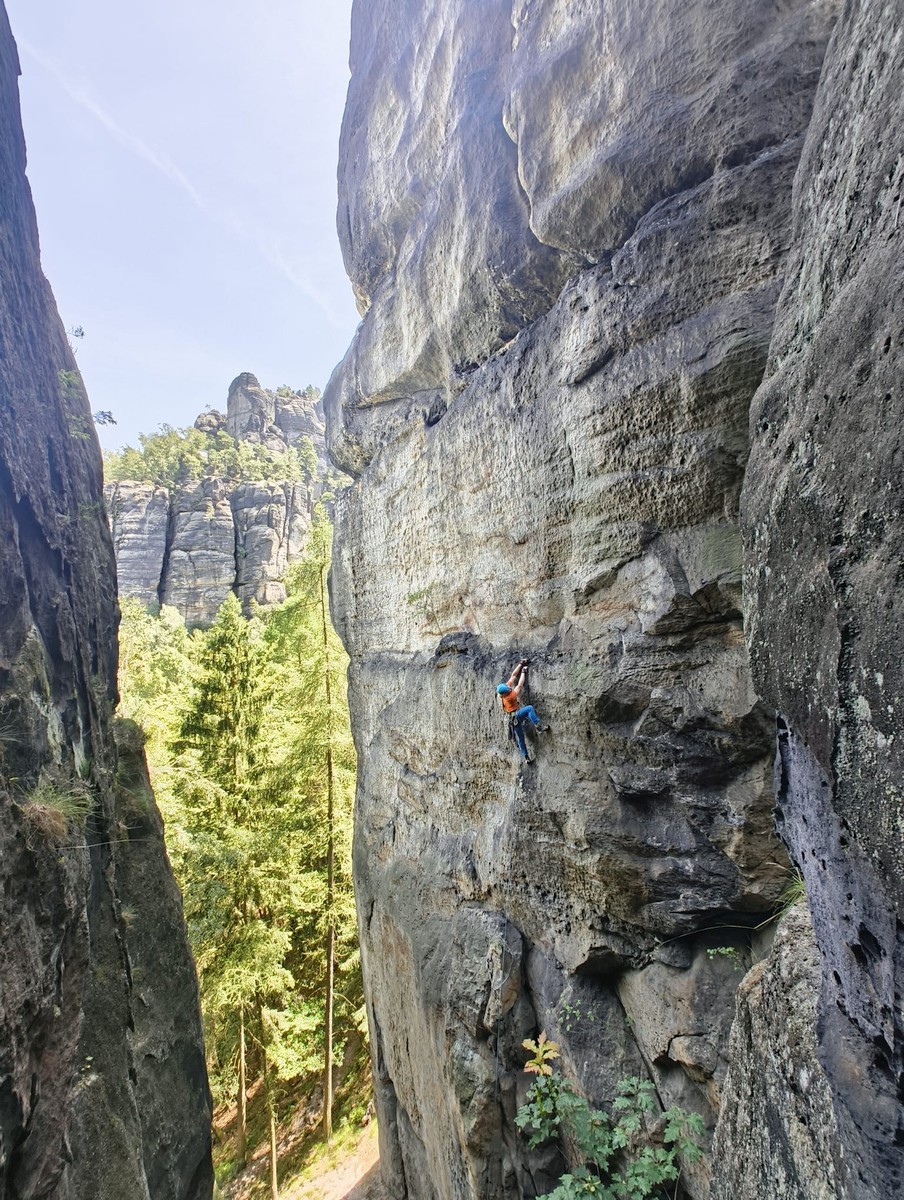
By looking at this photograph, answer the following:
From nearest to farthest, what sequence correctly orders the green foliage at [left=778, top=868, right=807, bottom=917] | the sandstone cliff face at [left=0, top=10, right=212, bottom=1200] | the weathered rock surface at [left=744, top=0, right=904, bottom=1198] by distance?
1. the weathered rock surface at [left=744, top=0, right=904, bottom=1198]
2. the sandstone cliff face at [left=0, top=10, right=212, bottom=1200]
3. the green foliage at [left=778, top=868, right=807, bottom=917]

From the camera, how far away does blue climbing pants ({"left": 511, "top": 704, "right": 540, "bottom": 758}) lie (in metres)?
6.04

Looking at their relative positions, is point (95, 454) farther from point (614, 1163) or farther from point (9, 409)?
point (614, 1163)

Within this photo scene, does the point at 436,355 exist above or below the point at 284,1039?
above

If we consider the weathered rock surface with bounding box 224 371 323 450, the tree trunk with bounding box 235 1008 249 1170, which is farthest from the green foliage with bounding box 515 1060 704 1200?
the weathered rock surface with bounding box 224 371 323 450

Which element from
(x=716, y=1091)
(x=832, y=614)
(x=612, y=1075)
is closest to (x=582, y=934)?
(x=612, y=1075)

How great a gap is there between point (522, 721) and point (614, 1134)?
135 inches

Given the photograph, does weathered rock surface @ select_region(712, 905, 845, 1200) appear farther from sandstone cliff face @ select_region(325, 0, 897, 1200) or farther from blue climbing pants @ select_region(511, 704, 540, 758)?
blue climbing pants @ select_region(511, 704, 540, 758)

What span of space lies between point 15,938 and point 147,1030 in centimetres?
589

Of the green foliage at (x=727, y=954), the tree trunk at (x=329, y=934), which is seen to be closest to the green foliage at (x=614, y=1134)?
the green foliage at (x=727, y=954)

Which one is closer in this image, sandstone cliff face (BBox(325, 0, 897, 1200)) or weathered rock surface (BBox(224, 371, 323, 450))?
sandstone cliff face (BBox(325, 0, 897, 1200))

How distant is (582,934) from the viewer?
5730 millimetres

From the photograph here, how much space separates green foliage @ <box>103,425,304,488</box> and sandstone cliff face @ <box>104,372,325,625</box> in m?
2.82

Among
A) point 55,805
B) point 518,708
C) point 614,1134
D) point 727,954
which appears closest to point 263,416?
point 518,708

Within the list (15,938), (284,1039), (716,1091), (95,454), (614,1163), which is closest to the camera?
(15,938)
